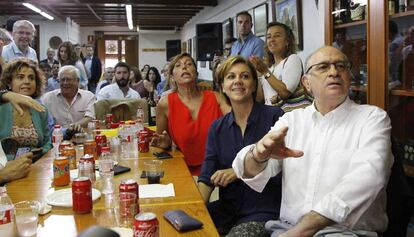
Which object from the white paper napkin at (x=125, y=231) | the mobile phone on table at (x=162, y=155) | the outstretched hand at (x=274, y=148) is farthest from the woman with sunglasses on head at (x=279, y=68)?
the white paper napkin at (x=125, y=231)

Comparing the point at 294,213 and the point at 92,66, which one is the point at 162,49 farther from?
the point at 294,213

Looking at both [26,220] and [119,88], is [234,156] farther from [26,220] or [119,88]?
[119,88]

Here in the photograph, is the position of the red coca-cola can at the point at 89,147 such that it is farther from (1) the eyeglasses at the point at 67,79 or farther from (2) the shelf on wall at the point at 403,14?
(2) the shelf on wall at the point at 403,14

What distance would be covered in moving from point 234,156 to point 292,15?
2.91m

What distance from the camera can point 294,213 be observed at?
1.71m

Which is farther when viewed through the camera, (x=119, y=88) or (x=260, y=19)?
(x=260, y=19)

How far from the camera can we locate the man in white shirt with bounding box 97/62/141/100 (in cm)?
504

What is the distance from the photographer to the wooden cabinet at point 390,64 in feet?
8.05

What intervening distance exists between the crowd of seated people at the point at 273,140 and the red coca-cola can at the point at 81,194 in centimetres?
62

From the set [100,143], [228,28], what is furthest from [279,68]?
[228,28]

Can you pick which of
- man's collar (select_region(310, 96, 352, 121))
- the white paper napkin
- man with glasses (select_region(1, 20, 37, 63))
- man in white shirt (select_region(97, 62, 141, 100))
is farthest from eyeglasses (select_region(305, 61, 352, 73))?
man with glasses (select_region(1, 20, 37, 63))

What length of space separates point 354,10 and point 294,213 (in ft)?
6.00

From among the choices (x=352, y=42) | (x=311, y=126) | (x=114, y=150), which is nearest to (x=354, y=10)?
(x=352, y=42)

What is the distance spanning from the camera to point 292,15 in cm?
458
